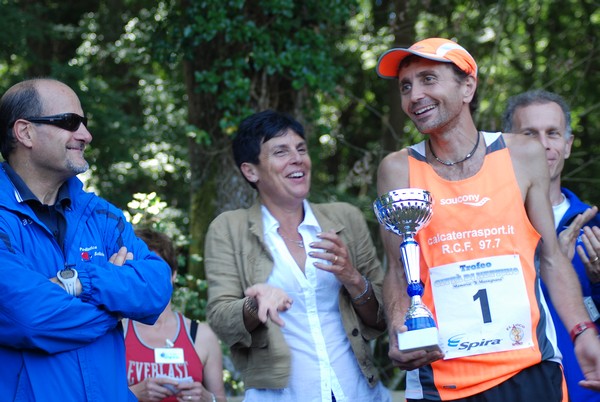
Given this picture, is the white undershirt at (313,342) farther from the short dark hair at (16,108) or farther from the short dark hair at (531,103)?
the short dark hair at (531,103)

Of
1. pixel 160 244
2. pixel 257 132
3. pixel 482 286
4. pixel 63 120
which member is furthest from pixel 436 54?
pixel 160 244

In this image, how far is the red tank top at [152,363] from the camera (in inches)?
166

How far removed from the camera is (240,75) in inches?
257

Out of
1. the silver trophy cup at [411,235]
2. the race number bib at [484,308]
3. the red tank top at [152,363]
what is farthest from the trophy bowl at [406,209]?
the red tank top at [152,363]

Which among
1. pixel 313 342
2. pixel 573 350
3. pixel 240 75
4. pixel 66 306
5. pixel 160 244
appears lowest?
pixel 573 350

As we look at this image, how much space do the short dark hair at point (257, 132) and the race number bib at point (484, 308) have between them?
1316 mm

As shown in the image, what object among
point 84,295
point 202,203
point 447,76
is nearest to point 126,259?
point 84,295

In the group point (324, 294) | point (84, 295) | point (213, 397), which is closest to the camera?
point (84, 295)

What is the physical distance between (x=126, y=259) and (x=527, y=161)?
1735 mm

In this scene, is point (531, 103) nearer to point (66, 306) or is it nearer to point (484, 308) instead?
point (484, 308)

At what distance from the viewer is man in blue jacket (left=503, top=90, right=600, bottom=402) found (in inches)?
144

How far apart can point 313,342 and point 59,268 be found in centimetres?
123

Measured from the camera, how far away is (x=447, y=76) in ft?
10.8

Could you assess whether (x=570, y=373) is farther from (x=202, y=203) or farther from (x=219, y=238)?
(x=202, y=203)
